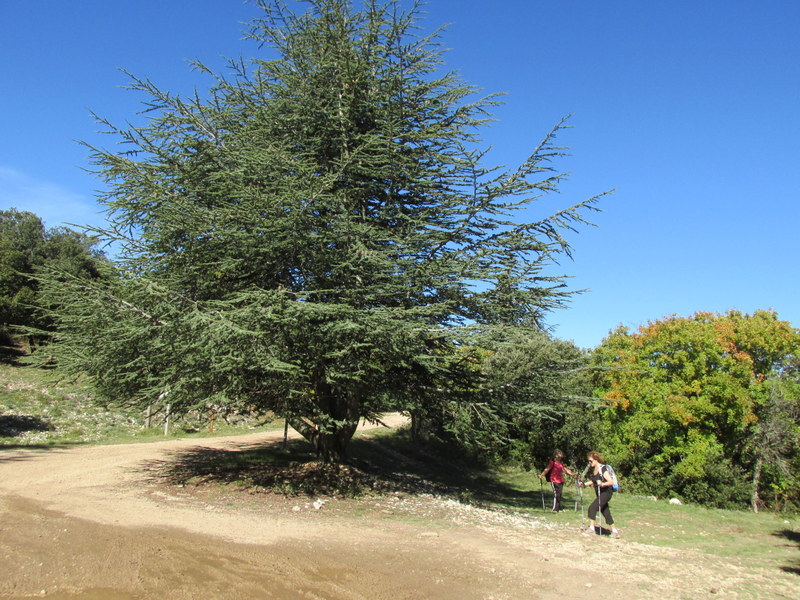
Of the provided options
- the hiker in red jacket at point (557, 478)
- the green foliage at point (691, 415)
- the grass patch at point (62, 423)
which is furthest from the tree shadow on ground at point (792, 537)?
the grass patch at point (62, 423)

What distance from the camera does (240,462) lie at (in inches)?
512

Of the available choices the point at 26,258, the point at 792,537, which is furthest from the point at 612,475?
the point at 26,258

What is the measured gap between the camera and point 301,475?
1154cm

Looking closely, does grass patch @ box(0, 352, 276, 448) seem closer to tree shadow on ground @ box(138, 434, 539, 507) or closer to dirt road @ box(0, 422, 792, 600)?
tree shadow on ground @ box(138, 434, 539, 507)

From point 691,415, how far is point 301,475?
17.8 meters

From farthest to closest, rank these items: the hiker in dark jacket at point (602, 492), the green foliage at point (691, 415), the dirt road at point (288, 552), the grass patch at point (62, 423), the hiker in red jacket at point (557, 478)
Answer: the green foliage at point (691, 415)
the grass patch at point (62, 423)
the hiker in red jacket at point (557, 478)
the hiker in dark jacket at point (602, 492)
the dirt road at point (288, 552)

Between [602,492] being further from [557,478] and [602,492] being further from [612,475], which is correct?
[557,478]

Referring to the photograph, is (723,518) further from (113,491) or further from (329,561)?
(113,491)

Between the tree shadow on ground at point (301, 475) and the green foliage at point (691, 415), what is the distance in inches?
315

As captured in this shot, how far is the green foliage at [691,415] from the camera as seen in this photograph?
22141 mm

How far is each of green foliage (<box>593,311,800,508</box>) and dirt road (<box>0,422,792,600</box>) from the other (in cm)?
1523

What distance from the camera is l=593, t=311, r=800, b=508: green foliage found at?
2214 centimetres

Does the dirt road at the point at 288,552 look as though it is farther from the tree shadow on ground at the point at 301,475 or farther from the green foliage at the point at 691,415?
the green foliage at the point at 691,415

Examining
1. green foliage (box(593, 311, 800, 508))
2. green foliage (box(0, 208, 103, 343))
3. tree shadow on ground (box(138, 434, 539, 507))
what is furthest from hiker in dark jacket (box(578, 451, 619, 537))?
green foliage (box(0, 208, 103, 343))
